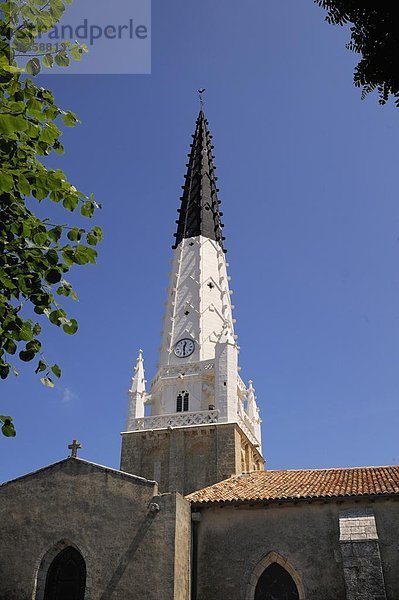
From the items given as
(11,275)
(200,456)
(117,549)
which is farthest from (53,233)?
(200,456)

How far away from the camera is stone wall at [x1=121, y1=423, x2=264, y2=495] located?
24.1m

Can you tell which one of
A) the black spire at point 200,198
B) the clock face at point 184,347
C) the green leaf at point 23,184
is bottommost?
the green leaf at point 23,184

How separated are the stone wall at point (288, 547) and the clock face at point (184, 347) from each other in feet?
36.5

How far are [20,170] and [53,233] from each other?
3.08 ft

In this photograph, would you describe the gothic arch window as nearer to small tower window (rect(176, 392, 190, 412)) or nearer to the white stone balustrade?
the white stone balustrade

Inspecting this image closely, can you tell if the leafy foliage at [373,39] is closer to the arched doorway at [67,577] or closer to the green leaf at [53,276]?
the green leaf at [53,276]

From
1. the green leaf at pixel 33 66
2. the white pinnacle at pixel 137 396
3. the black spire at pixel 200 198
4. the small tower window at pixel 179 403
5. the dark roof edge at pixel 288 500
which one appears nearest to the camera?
the green leaf at pixel 33 66

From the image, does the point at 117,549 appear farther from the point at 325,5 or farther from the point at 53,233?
the point at 325,5

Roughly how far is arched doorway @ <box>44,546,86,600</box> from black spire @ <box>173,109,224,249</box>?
1940 centimetres

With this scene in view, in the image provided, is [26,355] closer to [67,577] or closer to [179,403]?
[67,577]

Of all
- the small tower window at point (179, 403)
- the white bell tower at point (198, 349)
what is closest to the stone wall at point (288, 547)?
the white bell tower at point (198, 349)

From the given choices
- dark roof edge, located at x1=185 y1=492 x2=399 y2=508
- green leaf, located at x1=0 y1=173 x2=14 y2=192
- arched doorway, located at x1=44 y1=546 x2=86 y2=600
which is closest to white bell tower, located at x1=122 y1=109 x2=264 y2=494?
dark roof edge, located at x1=185 y1=492 x2=399 y2=508

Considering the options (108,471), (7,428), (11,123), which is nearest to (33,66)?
(11,123)

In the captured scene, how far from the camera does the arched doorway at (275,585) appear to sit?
16.9 m
